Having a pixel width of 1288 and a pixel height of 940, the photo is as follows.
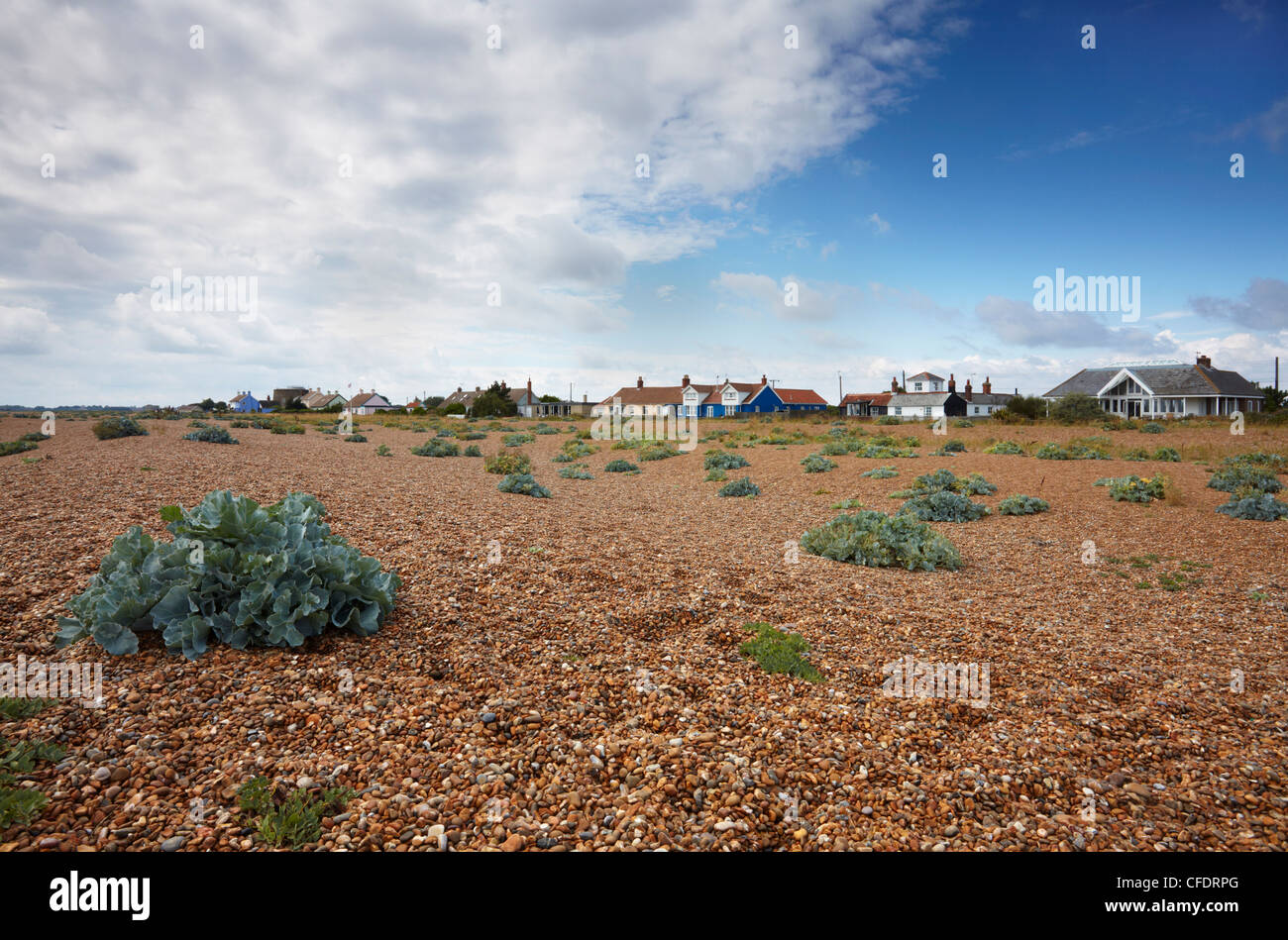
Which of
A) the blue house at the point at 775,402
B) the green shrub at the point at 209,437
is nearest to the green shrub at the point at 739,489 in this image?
the green shrub at the point at 209,437

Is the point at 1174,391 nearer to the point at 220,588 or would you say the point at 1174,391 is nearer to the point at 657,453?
the point at 657,453

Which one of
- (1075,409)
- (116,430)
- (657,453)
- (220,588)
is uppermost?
(1075,409)

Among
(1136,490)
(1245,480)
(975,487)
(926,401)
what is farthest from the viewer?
(926,401)

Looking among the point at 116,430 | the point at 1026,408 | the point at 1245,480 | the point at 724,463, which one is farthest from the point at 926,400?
the point at 116,430

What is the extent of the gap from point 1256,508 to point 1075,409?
135 ft

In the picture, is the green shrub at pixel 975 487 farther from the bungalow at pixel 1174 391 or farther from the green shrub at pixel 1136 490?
the bungalow at pixel 1174 391

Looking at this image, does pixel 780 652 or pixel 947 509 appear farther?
pixel 947 509

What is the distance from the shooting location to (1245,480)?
14117 millimetres

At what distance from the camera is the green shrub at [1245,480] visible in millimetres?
13617

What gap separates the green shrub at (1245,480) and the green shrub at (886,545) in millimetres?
9442

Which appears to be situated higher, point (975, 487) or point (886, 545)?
point (975, 487)

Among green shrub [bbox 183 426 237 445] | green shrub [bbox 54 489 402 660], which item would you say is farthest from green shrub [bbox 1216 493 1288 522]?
green shrub [bbox 183 426 237 445]
